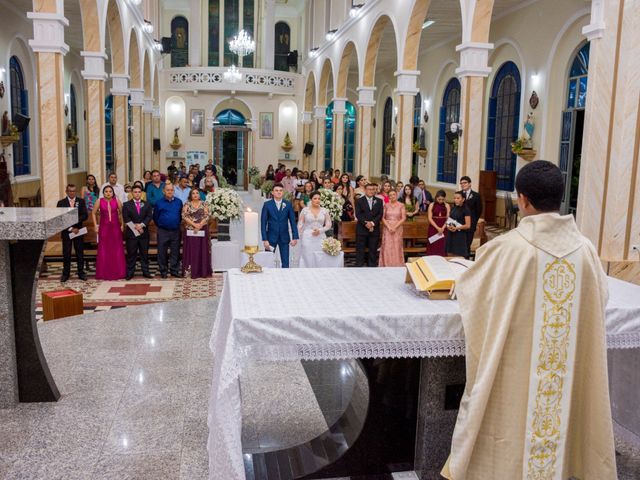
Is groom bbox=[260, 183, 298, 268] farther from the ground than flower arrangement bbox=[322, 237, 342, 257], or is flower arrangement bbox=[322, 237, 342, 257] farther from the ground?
groom bbox=[260, 183, 298, 268]

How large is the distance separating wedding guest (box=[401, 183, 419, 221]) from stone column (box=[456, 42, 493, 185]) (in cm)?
130

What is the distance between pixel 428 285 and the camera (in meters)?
3.40

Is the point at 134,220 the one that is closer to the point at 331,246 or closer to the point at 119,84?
the point at 331,246

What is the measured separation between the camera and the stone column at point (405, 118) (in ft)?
46.3

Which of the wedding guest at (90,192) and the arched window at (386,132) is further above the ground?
the arched window at (386,132)

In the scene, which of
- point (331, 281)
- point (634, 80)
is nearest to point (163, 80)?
point (634, 80)

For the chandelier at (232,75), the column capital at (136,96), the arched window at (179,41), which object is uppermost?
the arched window at (179,41)

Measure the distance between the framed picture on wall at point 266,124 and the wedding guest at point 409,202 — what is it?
18965 mm

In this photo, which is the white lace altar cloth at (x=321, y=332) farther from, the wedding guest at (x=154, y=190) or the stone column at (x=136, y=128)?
the stone column at (x=136, y=128)

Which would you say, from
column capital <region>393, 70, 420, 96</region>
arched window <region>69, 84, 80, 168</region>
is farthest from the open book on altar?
arched window <region>69, 84, 80, 168</region>

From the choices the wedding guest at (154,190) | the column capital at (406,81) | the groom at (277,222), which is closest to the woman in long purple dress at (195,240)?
the groom at (277,222)

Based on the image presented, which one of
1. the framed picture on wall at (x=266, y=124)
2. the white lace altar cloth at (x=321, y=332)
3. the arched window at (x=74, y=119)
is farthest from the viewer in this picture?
the framed picture on wall at (x=266, y=124)

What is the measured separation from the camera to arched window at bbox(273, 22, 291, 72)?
32.1 m

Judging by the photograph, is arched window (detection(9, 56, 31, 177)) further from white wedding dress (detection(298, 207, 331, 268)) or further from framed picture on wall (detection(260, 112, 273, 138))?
framed picture on wall (detection(260, 112, 273, 138))
